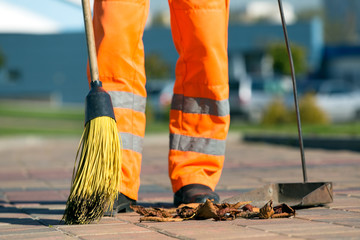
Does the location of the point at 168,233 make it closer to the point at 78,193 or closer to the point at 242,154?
the point at 78,193

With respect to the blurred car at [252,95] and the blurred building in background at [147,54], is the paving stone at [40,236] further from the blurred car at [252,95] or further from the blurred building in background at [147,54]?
the blurred building in background at [147,54]

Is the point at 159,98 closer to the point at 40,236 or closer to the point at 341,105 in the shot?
the point at 341,105

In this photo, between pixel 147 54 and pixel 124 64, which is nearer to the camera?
pixel 124 64

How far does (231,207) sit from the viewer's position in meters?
3.03

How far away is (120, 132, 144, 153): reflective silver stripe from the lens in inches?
128

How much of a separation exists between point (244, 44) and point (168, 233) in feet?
159

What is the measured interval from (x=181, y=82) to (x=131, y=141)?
0.45 meters

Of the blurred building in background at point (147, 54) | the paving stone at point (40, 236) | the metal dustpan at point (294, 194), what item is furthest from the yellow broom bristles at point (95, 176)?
the blurred building in background at point (147, 54)

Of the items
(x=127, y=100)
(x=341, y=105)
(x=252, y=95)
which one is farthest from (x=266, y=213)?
(x=252, y=95)

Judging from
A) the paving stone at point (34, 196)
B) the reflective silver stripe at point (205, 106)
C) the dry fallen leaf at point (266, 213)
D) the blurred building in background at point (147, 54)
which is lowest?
the dry fallen leaf at point (266, 213)

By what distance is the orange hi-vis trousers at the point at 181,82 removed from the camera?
3215 millimetres

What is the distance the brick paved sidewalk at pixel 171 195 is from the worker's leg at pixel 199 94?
15.5 inches

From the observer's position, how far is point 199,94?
Answer: 346 centimetres

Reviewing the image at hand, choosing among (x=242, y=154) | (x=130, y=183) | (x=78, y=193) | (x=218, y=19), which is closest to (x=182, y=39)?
(x=218, y=19)
